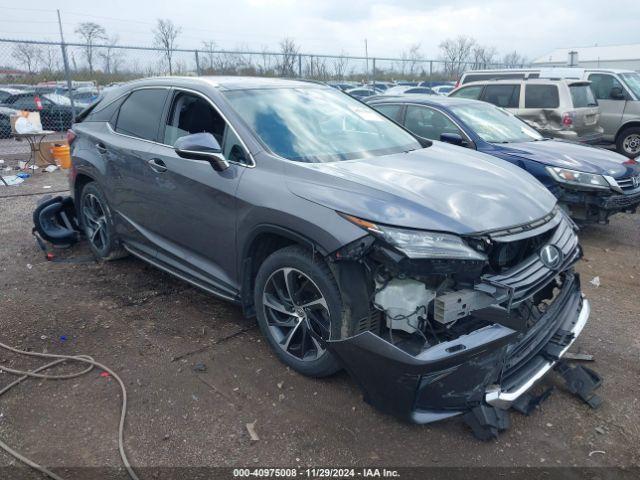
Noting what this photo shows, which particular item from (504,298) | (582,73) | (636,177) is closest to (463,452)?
(504,298)

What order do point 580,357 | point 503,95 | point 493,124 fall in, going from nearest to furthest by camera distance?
point 580,357
point 493,124
point 503,95

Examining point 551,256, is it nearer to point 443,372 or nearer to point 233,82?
point 443,372

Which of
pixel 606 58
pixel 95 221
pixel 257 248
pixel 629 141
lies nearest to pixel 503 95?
pixel 629 141

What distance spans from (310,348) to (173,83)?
240 cm

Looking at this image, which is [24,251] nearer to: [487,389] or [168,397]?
[168,397]

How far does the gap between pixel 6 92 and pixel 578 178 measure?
16.3m

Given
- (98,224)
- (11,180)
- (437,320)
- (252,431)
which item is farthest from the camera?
(11,180)

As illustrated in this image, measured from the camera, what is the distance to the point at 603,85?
39.5 ft

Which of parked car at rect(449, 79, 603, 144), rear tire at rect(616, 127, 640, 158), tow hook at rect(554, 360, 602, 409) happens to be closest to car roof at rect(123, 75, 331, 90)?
tow hook at rect(554, 360, 602, 409)

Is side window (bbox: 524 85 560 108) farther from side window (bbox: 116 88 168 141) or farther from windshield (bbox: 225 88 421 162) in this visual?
side window (bbox: 116 88 168 141)

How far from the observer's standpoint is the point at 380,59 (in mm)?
18453

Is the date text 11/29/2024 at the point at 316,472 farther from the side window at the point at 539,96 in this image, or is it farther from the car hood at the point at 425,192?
the side window at the point at 539,96

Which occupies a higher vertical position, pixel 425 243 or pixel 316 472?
pixel 425 243

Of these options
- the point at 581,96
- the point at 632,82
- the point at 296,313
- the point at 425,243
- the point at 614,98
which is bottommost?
the point at 296,313
